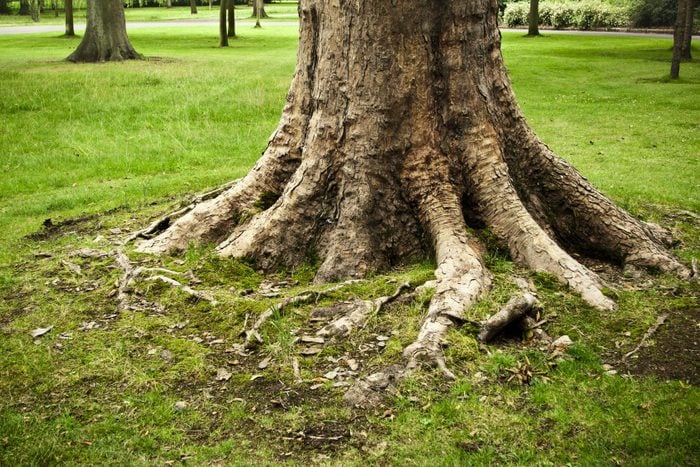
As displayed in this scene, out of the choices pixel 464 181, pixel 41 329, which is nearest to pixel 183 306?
pixel 41 329

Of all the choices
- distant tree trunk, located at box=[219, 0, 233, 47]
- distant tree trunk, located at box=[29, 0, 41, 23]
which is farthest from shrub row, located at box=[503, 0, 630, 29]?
distant tree trunk, located at box=[29, 0, 41, 23]

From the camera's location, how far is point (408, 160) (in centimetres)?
657

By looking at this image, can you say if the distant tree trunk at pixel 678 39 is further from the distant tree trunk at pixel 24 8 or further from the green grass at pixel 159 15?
the distant tree trunk at pixel 24 8

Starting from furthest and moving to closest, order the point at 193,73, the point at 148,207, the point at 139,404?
the point at 193,73
the point at 148,207
the point at 139,404

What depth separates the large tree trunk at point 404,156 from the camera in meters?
6.38

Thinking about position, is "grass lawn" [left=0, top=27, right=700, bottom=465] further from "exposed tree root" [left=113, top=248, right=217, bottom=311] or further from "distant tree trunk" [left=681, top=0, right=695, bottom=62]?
"distant tree trunk" [left=681, top=0, right=695, bottom=62]

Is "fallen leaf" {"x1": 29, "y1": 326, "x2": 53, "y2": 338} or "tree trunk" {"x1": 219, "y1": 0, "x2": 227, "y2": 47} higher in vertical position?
"tree trunk" {"x1": 219, "y1": 0, "x2": 227, "y2": 47}

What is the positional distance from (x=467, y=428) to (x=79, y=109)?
48.8ft

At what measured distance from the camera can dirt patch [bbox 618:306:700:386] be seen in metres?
4.75

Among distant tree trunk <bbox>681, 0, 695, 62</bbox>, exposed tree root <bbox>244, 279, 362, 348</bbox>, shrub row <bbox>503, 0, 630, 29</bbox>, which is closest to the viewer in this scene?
exposed tree root <bbox>244, 279, 362, 348</bbox>

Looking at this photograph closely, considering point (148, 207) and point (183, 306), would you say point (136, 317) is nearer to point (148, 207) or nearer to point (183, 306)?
point (183, 306)

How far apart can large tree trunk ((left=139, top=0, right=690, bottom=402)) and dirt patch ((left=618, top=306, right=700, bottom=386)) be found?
100 centimetres

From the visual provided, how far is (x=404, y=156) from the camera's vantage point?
21.5 feet

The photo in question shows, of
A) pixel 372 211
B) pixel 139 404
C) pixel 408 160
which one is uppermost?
pixel 408 160
